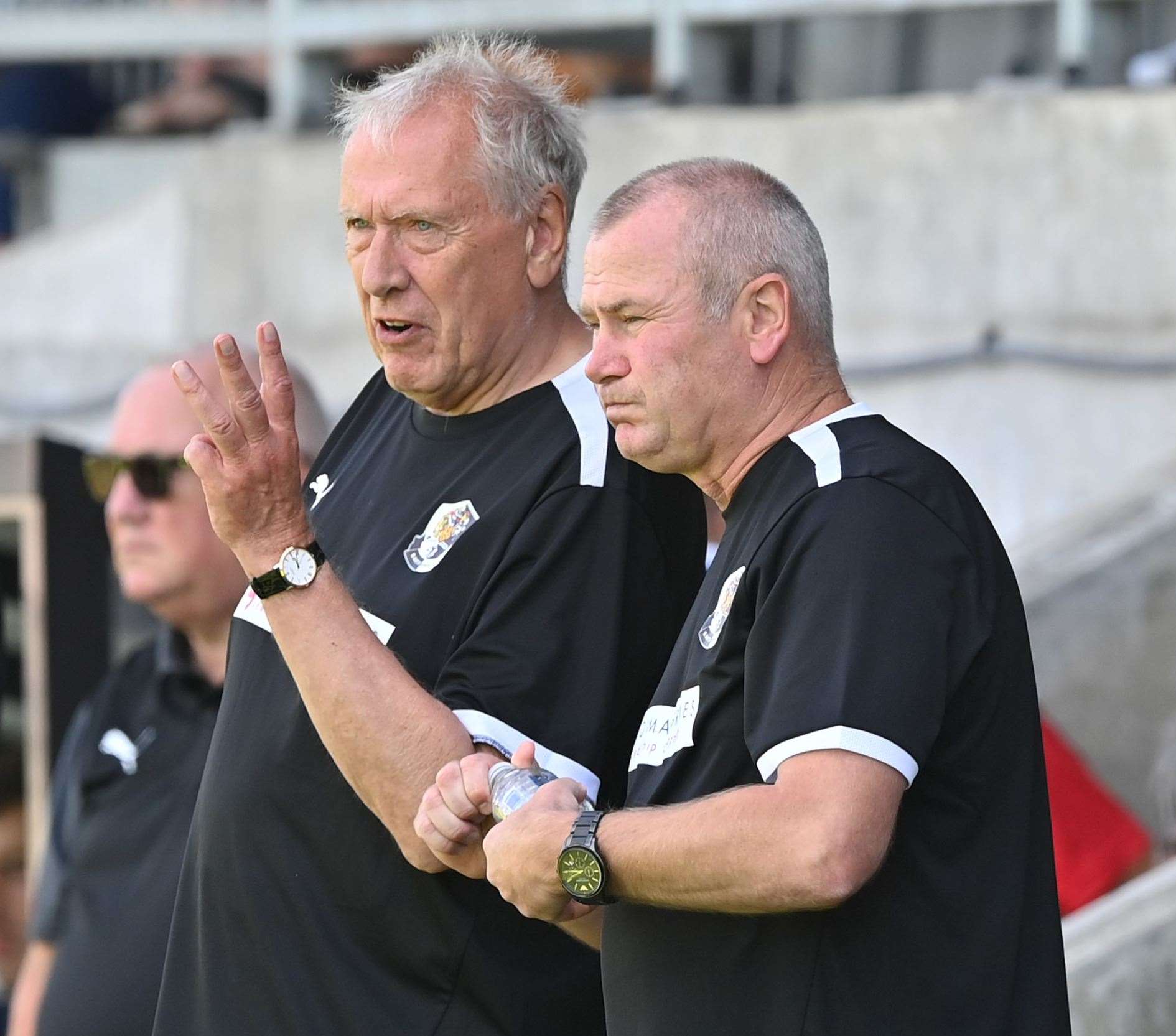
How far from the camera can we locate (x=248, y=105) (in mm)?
8359

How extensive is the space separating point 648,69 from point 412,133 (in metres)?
4.97

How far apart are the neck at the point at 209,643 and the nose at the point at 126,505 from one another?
8.8 inches

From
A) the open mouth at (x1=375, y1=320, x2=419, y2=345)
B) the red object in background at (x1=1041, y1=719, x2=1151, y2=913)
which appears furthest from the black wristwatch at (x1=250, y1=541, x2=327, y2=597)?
the red object in background at (x1=1041, y1=719, x2=1151, y2=913)

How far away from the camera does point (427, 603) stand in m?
2.64

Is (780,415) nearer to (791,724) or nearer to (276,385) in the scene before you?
(791,724)

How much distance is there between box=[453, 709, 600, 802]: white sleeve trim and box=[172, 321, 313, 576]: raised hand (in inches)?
11.7

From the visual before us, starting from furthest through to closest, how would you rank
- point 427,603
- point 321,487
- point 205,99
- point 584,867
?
point 205,99, point 321,487, point 427,603, point 584,867

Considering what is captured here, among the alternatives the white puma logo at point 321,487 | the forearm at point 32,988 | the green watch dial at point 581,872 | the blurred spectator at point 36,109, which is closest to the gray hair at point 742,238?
the green watch dial at point 581,872

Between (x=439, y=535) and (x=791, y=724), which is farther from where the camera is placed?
(x=439, y=535)

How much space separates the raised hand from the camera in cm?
248

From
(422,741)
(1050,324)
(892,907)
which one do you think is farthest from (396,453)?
(1050,324)

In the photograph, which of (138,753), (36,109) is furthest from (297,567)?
(36,109)

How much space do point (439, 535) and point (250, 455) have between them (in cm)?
30

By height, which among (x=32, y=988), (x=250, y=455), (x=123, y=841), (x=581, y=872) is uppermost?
Result: (x=250, y=455)
